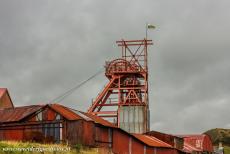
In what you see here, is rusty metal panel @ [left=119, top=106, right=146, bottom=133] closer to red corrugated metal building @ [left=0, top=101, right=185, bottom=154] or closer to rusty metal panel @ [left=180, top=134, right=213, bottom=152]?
rusty metal panel @ [left=180, top=134, right=213, bottom=152]

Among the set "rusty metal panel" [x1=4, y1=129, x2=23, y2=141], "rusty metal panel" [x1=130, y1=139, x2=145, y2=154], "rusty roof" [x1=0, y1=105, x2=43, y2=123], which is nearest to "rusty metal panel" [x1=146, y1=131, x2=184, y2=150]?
"rusty metal panel" [x1=130, y1=139, x2=145, y2=154]

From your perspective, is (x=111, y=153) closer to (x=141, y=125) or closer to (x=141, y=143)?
(x=141, y=143)

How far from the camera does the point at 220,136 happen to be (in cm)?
9269

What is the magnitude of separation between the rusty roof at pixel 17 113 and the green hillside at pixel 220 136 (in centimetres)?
5757

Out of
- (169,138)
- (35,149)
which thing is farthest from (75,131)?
(169,138)

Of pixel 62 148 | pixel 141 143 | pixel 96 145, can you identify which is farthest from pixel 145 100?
pixel 62 148

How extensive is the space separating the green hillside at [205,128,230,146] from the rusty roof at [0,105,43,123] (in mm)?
57571

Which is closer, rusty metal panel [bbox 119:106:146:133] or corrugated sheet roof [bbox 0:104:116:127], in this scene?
corrugated sheet roof [bbox 0:104:116:127]

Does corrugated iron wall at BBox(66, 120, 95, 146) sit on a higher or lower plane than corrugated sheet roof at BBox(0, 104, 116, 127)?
lower

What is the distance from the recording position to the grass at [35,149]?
28719mm

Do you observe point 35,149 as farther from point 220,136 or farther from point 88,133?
point 220,136

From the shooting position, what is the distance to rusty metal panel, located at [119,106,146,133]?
203 ft

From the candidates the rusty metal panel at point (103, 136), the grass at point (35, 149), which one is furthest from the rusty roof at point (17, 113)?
the grass at point (35, 149)

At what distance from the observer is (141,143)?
43.9 m
